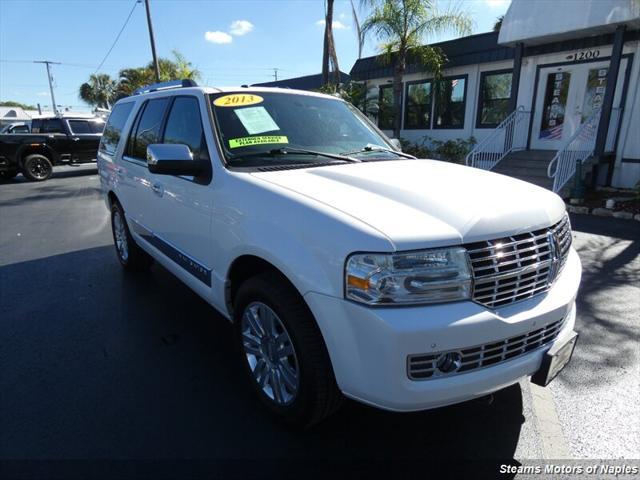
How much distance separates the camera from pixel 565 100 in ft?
36.7

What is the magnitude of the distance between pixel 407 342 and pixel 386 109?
15688 millimetres

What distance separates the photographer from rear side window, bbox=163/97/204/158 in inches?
119

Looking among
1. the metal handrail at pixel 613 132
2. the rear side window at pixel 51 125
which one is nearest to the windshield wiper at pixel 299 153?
the metal handrail at pixel 613 132

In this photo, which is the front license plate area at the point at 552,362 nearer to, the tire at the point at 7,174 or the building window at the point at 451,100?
the building window at the point at 451,100

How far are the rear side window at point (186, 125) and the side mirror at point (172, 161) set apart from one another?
0.23 meters

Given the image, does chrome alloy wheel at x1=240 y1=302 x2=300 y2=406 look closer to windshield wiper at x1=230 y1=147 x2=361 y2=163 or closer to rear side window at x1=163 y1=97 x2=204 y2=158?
windshield wiper at x1=230 y1=147 x2=361 y2=163

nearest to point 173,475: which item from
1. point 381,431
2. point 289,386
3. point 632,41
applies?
point 289,386

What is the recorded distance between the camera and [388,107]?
1630cm

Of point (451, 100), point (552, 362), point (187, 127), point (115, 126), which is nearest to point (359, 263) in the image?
point (552, 362)

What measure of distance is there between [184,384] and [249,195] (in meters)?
1.45

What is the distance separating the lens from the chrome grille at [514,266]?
1.92 metres

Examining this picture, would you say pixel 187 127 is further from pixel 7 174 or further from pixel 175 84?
pixel 7 174

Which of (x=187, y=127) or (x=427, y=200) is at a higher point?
(x=187, y=127)

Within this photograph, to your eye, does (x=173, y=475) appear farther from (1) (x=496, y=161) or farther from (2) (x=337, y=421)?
(1) (x=496, y=161)
